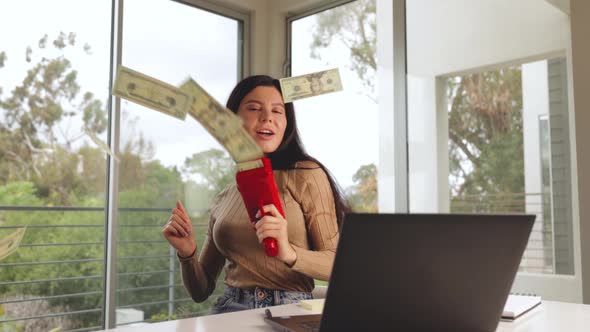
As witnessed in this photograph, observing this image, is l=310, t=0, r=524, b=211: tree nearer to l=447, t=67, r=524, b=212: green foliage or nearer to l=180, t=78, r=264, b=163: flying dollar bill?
l=447, t=67, r=524, b=212: green foliage

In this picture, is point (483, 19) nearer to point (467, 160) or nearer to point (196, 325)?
point (467, 160)

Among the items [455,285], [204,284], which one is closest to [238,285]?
[204,284]

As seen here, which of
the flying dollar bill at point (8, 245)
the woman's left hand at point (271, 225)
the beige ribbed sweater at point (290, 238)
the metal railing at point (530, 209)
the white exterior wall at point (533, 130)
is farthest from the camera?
the white exterior wall at point (533, 130)

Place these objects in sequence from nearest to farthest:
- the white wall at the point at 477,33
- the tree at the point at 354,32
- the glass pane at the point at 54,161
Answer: the glass pane at the point at 54,161 → the white wall at the point at 477,33 → the tree at the point at 354,32

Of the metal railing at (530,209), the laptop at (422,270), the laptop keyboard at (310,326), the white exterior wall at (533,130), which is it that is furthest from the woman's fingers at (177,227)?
the white exterior wall at (533,130)

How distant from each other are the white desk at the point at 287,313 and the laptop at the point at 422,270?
0.92ft

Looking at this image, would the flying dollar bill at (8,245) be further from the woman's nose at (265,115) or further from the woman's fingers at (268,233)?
the woman's nose at (265,115)

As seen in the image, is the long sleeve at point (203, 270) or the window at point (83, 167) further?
the window at point (83, 167)

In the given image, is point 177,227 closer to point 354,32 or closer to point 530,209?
point 354,32

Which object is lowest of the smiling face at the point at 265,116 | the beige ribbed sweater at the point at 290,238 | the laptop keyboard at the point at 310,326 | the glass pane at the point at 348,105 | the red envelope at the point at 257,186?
the laptop keyboard at the point at 310,326

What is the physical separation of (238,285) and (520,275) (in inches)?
116

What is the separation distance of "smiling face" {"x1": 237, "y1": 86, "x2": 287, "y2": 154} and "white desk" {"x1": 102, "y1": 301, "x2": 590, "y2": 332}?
0.61 metres

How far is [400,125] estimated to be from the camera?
3434 millimetres

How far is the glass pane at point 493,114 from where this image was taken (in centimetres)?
340
